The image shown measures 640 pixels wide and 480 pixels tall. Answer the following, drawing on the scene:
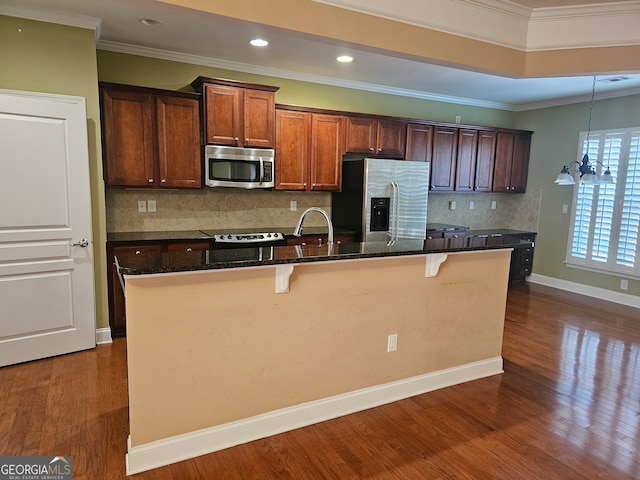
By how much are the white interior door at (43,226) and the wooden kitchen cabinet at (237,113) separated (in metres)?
1.16

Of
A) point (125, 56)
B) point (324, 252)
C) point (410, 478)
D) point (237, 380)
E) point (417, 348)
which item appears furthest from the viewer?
point (125, 56)

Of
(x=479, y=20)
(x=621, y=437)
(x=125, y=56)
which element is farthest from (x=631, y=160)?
(x=125, y=56)

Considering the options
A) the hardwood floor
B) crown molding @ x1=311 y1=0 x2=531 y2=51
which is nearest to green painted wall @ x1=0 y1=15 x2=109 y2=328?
the hardwood floor

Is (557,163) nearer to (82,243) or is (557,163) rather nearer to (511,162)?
(511,162)

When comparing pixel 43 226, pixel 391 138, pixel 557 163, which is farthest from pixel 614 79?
pixel 43 226

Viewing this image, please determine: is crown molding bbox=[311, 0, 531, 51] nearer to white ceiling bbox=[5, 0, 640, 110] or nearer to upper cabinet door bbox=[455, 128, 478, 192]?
white ceiling bbox=[5, 0, 640, 110]

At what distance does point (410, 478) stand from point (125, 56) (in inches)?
169

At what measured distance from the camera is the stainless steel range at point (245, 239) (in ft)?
13.2

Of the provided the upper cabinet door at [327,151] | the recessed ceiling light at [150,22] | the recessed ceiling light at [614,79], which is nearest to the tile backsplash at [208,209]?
the upper cabinet door at [327,151]

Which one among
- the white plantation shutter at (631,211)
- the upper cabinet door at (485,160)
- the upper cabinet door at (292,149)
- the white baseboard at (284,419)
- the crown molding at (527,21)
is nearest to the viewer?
the white baseboard at (284,419)

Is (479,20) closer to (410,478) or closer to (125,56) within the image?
(410,478)

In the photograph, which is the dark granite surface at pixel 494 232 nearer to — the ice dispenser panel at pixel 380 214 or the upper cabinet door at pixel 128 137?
the ice dispenser panel at pixel 380 214

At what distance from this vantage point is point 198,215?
4.57 meters

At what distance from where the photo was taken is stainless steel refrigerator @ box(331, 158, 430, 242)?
4.78m
